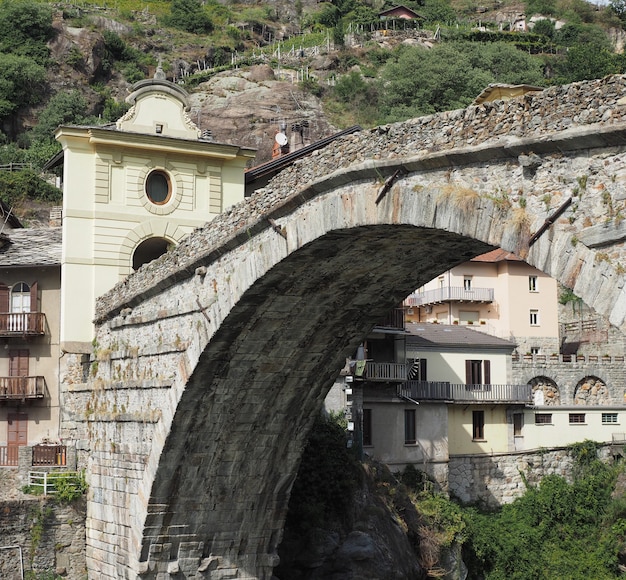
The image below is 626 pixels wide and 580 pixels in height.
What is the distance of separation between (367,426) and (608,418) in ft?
39.2

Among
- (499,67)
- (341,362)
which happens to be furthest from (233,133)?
(341,362)

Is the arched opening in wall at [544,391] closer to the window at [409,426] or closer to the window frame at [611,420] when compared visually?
the window frame at [611,420]

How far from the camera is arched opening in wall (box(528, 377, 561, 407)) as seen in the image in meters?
Answer: 41.2

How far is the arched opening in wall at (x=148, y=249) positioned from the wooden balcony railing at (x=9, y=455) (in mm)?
4969

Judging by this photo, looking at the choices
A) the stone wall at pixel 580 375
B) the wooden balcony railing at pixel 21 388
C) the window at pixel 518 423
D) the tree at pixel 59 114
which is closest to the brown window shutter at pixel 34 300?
the wooden balcony railing at pixel 21 388

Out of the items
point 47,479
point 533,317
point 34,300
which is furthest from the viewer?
point 533,317

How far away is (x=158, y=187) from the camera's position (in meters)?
25.8

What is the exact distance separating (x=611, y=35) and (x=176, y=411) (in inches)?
3057

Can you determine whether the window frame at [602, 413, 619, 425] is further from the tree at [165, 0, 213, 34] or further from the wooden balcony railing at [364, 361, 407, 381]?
the tree at [165, 0, 213, 34]

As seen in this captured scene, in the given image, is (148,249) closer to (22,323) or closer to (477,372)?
(22,323)

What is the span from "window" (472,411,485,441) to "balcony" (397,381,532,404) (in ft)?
1.58

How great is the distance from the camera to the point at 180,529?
21.8 metres

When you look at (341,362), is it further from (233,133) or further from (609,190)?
(233,133)

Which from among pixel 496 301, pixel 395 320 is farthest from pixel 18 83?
pixel 395 320
